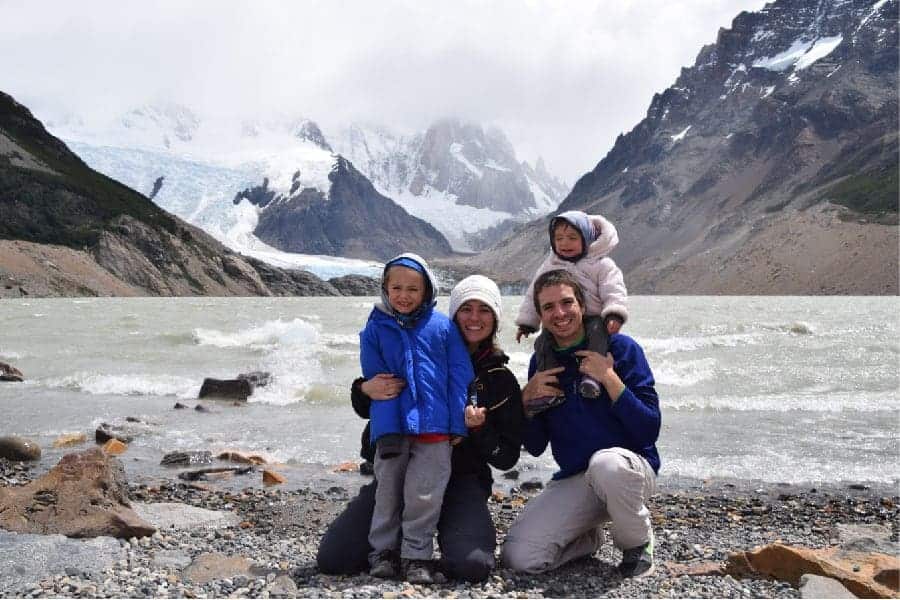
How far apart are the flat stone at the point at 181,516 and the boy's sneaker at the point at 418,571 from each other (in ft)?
9.43

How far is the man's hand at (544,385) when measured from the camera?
5.38m

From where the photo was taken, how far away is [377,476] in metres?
5.33

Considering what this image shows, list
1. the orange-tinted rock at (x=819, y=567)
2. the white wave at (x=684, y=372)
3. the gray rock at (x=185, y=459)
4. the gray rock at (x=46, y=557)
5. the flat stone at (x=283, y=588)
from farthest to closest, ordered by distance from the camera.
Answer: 1. the white wave at (x=684, y=372)
2. the gray rock at (x=185, y=459)
3. the gray rock at (x=46, y=557)
4. the orange-tinted rock at (x=819, y=567)
5. the flat stone at (x=283, y=588)

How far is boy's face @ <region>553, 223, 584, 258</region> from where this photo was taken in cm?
567

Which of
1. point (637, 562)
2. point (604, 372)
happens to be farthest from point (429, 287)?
point (637, 562)

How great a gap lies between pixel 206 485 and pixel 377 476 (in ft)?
15.9

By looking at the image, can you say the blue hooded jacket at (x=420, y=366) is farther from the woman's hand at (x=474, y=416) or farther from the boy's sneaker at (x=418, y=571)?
the boy's sneaker at (x=418, y=571)

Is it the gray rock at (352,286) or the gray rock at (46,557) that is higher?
the gray rock at (352,286)

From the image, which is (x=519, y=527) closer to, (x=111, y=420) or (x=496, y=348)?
(x=496, y=348)

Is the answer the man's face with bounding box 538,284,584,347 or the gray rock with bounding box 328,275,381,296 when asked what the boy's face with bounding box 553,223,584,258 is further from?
the gray rock with bounding box 328,275,381,296

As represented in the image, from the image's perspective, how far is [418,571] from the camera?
16.4 ft

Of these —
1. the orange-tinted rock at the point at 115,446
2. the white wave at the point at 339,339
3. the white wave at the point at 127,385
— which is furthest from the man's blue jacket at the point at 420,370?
the white wave at the point at 339,339

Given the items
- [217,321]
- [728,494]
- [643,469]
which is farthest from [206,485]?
[217,321]

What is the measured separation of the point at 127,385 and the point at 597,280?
17.7 m
